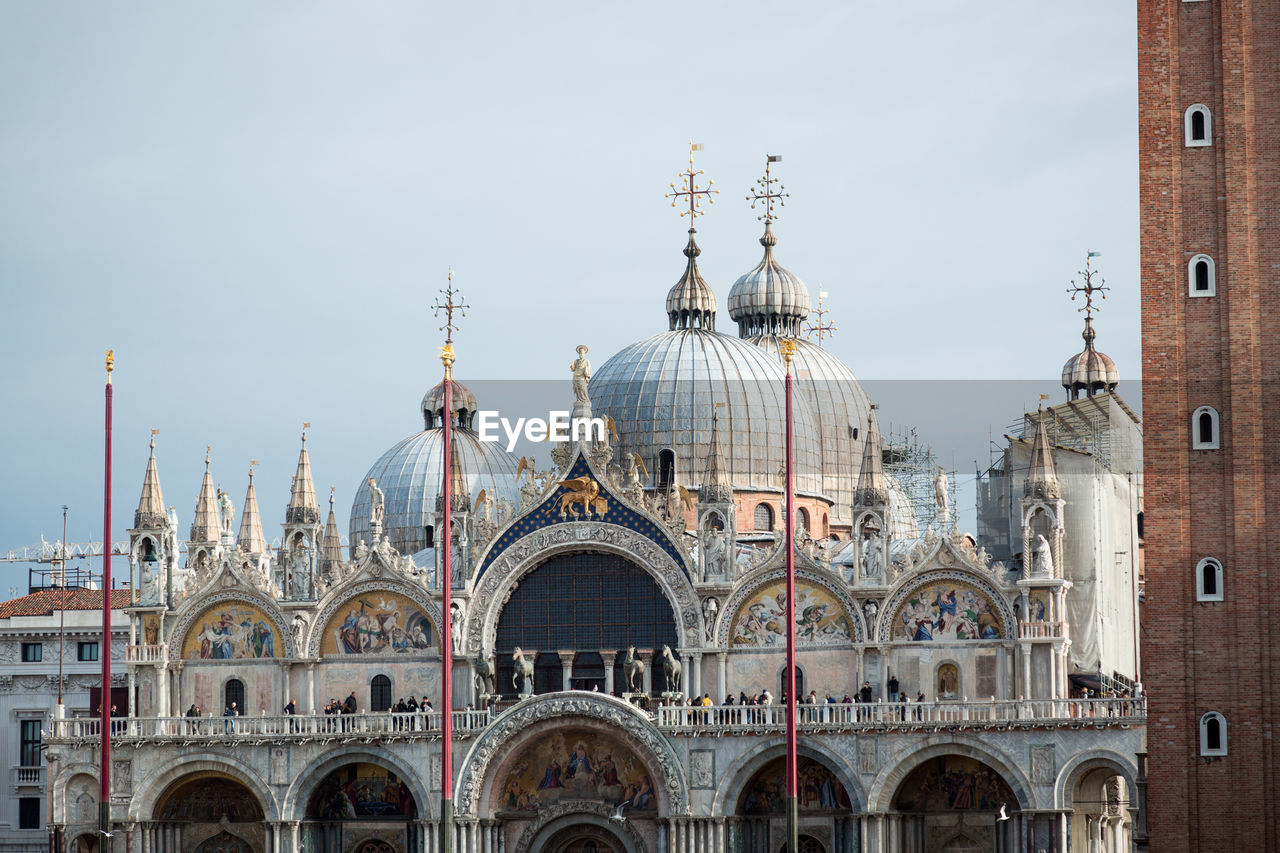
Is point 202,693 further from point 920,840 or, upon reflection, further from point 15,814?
point 920,840

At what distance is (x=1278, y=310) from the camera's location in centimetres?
5722

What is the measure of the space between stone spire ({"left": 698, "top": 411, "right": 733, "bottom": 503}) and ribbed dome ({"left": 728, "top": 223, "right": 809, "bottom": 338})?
22428 mm

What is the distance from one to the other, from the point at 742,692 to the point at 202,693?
1581 cm

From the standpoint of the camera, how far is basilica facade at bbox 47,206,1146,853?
6538 cm

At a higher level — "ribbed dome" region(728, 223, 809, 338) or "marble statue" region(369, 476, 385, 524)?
"ribbed dome" region(728, 223, 809, 338)

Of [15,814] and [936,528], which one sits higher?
[936,528]

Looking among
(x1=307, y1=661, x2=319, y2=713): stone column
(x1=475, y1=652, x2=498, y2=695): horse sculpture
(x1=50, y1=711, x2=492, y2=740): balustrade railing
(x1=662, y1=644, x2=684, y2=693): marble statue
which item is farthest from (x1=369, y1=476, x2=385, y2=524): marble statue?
(x1=662, y1=644, x2=684, y2=693): marble statue

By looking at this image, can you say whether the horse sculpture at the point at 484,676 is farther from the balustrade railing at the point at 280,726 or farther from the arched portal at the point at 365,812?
the arched portal at the point at 365,812

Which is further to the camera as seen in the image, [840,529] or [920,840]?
[840,529]

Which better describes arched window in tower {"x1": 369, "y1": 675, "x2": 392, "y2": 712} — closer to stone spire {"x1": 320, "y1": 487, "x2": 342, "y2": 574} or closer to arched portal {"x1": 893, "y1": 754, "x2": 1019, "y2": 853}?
stone spire {"x1": 320, "y1": 487, "x2": 342, "y2": 574}

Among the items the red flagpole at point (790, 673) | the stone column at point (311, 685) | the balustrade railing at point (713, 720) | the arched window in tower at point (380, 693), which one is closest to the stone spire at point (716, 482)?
the red flagpole at point (790, 673)

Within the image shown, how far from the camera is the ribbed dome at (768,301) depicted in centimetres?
9119

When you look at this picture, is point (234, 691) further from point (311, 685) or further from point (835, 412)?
point (835, 412)

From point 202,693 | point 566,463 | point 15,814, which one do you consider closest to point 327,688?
point 202,693
